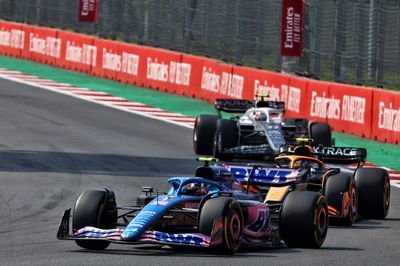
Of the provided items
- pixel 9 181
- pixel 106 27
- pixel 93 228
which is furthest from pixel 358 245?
pixel 106 27

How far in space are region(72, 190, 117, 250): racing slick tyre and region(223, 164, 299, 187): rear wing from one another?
2.68 meters

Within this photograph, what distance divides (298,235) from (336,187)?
2.36 m

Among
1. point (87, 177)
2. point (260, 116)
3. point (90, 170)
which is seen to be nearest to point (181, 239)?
point (87, 177)

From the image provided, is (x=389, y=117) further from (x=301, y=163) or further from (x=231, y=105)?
(x=301, y=163)

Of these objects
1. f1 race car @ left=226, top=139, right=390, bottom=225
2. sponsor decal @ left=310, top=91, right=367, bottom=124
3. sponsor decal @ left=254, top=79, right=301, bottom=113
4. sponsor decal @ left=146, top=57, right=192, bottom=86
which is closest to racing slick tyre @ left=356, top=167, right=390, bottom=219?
f1 race car @ left=226, top=139, right=390, bottom=225

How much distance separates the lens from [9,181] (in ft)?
55.4

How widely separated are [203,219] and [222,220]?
0.65 ft

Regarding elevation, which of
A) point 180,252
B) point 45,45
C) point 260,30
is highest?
point 260,30

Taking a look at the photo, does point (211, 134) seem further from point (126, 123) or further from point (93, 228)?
point (93, 228)

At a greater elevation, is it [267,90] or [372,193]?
[267,90]

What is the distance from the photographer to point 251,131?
20734mm

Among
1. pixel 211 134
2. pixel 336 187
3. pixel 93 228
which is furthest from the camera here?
pixel 211 134

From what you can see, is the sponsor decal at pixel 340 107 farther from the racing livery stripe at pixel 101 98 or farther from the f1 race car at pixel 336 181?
the f1 race car at pixel 336 181

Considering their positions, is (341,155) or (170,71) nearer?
(341,155)
